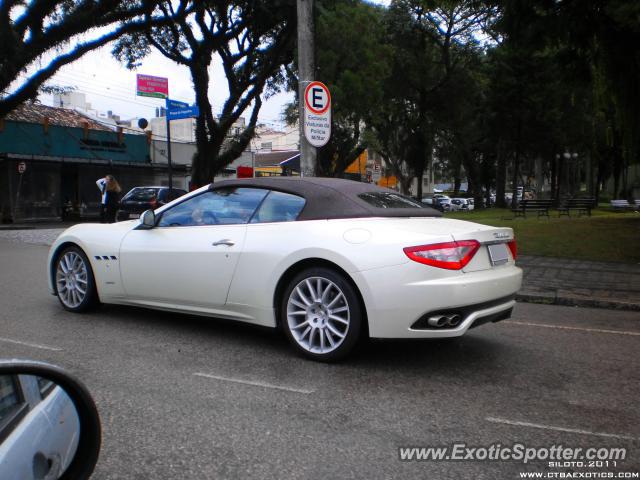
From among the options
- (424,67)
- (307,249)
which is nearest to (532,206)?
(424,67)

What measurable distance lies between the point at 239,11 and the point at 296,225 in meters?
18.7

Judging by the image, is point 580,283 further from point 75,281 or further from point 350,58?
point 350,58

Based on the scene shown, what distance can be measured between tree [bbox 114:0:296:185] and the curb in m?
15.4

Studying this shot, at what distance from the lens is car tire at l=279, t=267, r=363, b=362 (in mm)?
4336

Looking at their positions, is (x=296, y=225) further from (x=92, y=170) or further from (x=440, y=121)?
(x=440, y=121)

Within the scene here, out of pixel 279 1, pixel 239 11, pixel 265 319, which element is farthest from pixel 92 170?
pixel 265 319

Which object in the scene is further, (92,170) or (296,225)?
(92,170)

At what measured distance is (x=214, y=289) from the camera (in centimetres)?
504

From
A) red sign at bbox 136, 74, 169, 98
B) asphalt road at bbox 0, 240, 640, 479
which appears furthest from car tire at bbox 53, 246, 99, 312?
red sign at bbox 136, 74, 169, 98

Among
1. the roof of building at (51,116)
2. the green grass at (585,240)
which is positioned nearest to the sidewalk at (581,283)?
the green grass at (585,240)

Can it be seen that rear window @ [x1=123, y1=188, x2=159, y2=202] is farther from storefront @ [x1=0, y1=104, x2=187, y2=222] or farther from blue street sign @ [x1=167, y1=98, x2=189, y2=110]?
blue street sign @ [x1=167, y1=98, x2=189, y2=110]

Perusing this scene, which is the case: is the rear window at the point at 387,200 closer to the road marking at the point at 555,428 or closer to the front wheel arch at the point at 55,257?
the road marking at the point at 555,428

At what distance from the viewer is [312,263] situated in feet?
15.0

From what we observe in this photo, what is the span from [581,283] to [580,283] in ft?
0.05
